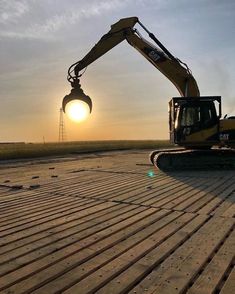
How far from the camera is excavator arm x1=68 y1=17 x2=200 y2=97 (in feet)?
52.5

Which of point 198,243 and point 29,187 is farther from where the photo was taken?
point 29,187

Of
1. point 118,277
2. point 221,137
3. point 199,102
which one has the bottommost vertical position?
point 118,277

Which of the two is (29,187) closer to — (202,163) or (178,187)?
(178,187)

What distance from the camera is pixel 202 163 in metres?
14.8

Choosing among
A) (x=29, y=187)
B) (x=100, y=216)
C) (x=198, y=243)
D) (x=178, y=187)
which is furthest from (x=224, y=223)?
(x=29, y=187)

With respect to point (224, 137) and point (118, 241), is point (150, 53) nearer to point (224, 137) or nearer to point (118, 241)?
point (224, 137)

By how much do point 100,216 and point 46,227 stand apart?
1080 millimetres

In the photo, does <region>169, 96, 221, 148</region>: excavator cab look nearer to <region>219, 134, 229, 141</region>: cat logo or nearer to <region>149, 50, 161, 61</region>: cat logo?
<region>219, 134, 229, 141</region>: cat logo

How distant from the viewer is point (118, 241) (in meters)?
5.18

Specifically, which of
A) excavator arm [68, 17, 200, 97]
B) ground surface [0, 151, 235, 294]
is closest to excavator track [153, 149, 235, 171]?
excavator arm [68, 17, 200, 97]

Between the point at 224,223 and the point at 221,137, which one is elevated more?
the point at 221,137

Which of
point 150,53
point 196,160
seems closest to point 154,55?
point 150,53

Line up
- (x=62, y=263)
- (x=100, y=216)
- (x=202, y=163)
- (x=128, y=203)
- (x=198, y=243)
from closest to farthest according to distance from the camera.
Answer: (x=62, y=263), (x=198, y=243), (x=100, y=216), (x=128, y=203), (x=202, y=163)

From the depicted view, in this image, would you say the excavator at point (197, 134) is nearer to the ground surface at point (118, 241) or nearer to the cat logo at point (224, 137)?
the cat logo at point (224, 137)
